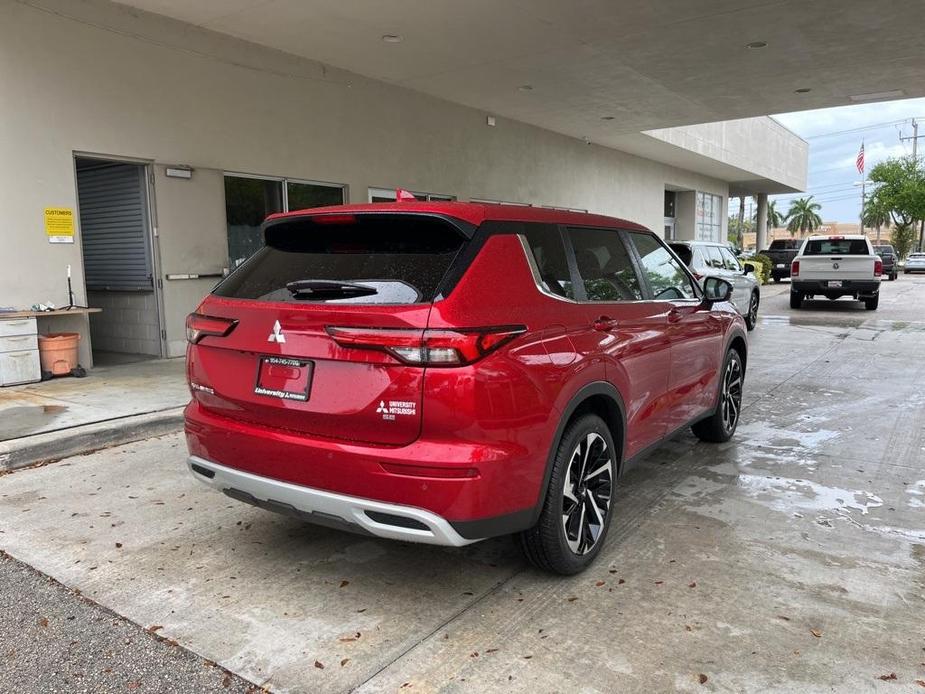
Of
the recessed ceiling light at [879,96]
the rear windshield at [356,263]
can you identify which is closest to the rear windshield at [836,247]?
the recessed ceiling light at [879,96]

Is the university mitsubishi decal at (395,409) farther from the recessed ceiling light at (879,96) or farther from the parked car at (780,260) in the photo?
the parked car at (780,260)

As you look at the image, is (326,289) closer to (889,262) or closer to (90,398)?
(90,398)

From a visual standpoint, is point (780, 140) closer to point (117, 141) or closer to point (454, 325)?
point (117, 141)

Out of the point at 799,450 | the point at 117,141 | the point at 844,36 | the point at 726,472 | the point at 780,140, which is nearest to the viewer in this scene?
the point at 726,472

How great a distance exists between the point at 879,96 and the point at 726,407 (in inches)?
506

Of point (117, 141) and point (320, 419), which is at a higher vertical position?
point (117, 141)

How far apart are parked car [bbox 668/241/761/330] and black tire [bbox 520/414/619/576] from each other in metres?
8.86

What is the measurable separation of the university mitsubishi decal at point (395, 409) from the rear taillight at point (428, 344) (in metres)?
0.17

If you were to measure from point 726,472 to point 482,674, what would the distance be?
121 inches

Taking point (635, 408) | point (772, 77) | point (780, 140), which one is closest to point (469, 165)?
point (772, 77)

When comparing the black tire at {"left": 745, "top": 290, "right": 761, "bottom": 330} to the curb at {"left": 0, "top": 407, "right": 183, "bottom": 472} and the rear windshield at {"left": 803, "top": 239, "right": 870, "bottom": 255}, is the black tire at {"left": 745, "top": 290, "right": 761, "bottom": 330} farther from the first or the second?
the curb at {"left": 0, "top": 407, "right": 183, "bottom": 472}

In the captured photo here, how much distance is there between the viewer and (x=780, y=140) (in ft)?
94.7

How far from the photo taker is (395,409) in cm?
281

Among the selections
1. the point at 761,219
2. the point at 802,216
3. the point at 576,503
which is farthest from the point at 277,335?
the point at 802,216
